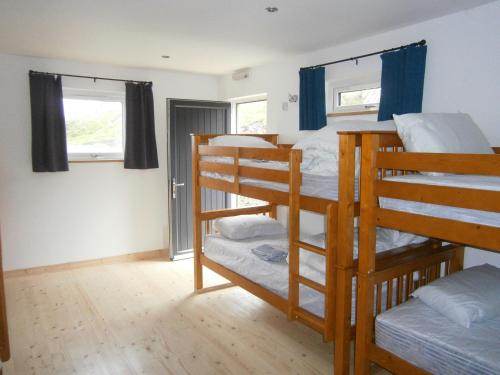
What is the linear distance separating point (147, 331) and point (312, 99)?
2.56 meters

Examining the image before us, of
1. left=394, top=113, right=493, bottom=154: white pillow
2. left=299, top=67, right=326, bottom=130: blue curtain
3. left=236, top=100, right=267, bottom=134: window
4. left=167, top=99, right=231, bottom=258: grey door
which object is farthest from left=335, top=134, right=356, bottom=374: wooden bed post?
left=167, top=99, right=231, bottom=258: grey door

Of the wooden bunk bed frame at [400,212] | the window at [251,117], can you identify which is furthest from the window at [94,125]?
the wooden bunk bed frame at [400,212]

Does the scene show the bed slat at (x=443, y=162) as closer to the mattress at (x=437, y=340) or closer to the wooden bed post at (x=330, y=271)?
the wooden bed post at (x=330, y=271)

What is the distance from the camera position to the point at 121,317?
10.7 ft

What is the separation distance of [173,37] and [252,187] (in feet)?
4.87

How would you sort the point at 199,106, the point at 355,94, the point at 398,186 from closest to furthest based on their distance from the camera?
the point at 398,186 < the point at 355,94 < the point at 199,106

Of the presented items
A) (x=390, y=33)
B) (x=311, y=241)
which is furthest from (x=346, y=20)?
(x=311, y=241)

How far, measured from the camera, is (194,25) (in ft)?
9.53

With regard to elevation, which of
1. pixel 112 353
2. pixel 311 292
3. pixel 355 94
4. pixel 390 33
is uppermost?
pixel 390 33

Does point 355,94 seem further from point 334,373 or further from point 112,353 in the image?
point 112,353

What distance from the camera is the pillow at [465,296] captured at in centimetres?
188

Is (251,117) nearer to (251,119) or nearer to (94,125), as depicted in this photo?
(251,119)

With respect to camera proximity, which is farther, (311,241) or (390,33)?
(390,33)

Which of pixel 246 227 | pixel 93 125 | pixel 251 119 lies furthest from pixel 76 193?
pixel 251 119
